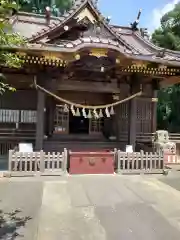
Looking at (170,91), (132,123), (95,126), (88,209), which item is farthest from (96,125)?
(170,91)

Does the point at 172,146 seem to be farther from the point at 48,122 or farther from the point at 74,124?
the point at 48,122

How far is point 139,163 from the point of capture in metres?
10.1

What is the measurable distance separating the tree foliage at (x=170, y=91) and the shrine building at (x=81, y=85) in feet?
45.7

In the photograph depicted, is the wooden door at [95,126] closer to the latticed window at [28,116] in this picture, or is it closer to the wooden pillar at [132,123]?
the wooden pillar at [132,123]

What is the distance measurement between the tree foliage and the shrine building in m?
13.9

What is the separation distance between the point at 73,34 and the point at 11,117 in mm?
4660

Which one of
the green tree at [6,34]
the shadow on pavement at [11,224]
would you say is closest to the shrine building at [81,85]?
the shadow on pavement at [11,224]

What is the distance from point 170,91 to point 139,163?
17.3m

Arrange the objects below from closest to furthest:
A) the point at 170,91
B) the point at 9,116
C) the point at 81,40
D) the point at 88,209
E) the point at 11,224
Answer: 1. the point at 11,224
2. the point at 88,209
3. the point at 81,40
4. the point at 9,116
5. the point at 170,91

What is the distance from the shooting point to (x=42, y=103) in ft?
33.9

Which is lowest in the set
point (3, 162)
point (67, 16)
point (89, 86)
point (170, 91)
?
point (3, 162)

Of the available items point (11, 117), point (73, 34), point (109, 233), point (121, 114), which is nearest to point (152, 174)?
point (121, 114)

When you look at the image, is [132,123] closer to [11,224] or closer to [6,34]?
[11,224]

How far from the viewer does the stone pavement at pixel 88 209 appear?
4730 millimetres
